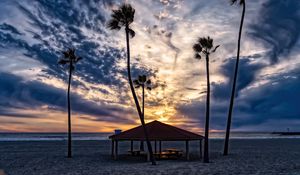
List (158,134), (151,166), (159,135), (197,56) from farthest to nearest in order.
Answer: (158,134)
(159,135)
(197,56)
(151,166)

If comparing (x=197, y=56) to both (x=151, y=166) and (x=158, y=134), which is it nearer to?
(x=158, y=134)

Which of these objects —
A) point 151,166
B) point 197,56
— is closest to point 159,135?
point 151,166

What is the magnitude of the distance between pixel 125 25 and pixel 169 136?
9609 millimetres

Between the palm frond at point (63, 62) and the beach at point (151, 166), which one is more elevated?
the palm frond at point (63, 62)

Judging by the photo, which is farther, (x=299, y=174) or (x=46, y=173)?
(x=46, y=173)

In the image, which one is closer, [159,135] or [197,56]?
[197,56]

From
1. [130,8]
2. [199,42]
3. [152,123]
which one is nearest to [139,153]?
[152,123]

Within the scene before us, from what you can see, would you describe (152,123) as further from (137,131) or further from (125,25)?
(125,25)

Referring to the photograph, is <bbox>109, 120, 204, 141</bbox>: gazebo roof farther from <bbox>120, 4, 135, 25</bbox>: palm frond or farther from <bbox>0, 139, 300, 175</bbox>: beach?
<bbox>120, 4, 135, 25</bbox>: palm frond

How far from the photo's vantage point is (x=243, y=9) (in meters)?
31.2

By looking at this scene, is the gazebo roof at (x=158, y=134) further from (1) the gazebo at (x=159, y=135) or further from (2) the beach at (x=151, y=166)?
(2) the beach at (x=151, y=166)

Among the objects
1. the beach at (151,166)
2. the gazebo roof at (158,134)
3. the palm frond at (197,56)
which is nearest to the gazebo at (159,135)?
the gazebo roof at (158,134)

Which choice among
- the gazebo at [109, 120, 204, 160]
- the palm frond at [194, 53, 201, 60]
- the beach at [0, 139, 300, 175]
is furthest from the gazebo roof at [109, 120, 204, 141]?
the palm frond at [194, 53, 201, 60]

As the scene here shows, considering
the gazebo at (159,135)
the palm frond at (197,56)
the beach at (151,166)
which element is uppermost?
the palm frond at (197,56)
